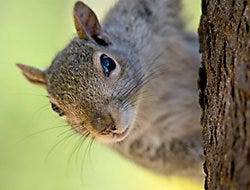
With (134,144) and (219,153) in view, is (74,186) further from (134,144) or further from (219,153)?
(219,153)

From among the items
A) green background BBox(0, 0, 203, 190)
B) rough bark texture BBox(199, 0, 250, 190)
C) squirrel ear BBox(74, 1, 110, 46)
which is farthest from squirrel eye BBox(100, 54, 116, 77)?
green background BBox(0, 0, 203, 190)

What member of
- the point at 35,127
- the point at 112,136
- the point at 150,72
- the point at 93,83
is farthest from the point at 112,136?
the point at 35,127

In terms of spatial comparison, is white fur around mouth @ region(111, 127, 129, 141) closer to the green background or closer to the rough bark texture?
the rough bark texture

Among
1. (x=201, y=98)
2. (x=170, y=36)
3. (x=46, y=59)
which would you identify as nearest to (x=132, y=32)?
(x=170, y=36)

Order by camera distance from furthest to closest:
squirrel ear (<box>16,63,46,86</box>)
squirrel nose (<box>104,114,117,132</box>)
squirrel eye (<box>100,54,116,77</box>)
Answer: squirrel ear (<box>16,63,46,86</box>), squirrel eye (<box>100,54,116,77</box>), squirrel nose (<box>104,114,117,132</box>)

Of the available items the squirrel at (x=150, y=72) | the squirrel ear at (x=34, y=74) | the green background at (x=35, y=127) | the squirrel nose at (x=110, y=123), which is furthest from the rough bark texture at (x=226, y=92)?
the green background at (x=35, y=127)

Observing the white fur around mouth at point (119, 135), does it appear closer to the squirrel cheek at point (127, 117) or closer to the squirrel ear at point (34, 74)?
the squirrel cheek at point (127, 117)
